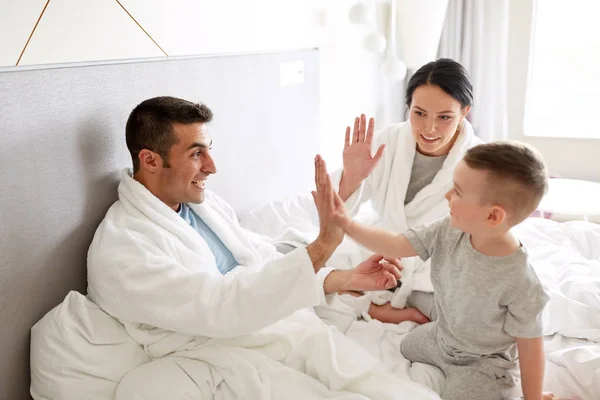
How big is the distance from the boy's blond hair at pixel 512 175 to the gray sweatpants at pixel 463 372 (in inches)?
17.2

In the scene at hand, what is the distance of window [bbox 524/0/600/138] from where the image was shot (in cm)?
393

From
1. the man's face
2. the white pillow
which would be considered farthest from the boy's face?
the white pillow

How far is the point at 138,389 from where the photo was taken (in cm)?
136

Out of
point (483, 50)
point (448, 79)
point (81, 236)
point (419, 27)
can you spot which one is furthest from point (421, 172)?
point (483, 50)

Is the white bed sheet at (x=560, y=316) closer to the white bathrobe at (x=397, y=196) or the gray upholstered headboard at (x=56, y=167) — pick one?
the white bathrobe at (x=397, y=196)

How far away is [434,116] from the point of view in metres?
1.94

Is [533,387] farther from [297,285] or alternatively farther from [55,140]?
[55,140]

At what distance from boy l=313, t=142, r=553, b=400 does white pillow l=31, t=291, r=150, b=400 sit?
655 mm

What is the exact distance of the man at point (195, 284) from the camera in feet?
4.61

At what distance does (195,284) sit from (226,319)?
0.12 metres

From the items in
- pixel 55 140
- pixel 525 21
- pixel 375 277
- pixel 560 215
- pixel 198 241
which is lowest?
pixel 560 215

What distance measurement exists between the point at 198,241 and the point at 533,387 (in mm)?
971

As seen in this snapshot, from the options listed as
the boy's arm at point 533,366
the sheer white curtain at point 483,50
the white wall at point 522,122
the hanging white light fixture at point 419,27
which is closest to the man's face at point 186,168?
the boy's arm at point 533,366

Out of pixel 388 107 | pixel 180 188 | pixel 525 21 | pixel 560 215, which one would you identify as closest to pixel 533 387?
pixel 180 188
